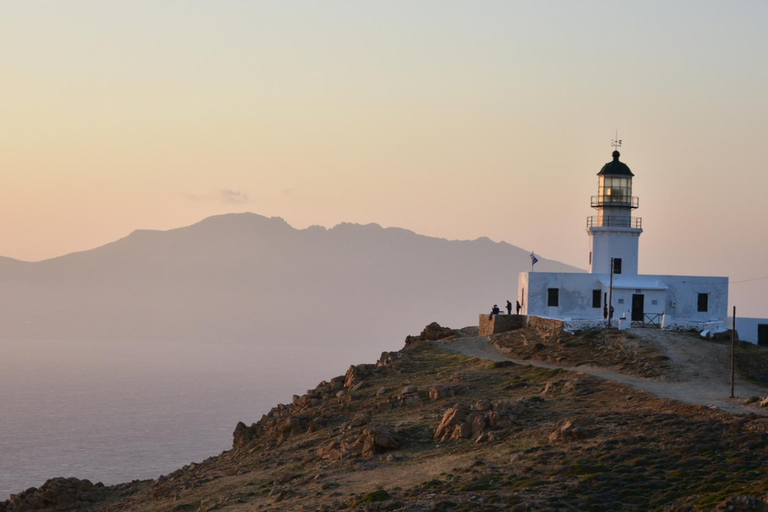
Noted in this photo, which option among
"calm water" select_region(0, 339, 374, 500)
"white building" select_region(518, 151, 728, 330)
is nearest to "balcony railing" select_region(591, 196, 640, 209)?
"white building" select_region(518, 151, 728, 330)

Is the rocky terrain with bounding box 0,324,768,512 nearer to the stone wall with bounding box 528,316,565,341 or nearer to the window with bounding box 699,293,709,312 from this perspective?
the stone wall with bounding box 528,316,565,341

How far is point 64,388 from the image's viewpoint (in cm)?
19688

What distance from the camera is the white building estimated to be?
58.2 meters

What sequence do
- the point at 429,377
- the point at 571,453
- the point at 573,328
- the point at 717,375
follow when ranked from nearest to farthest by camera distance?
the point at 571,453 < the point at 717,375 < the point at 429,377 < the point at 573,328

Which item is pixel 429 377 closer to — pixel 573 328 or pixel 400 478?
pixel 573 328

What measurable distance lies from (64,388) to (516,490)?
181 metres

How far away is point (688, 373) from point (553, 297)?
59.2 ft

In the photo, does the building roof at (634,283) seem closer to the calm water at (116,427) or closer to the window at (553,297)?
the window at (553,297)

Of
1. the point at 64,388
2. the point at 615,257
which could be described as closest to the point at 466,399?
the point at 615,257

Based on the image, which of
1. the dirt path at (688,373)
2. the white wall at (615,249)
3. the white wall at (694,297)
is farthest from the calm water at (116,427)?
the dirt path at (688,373)

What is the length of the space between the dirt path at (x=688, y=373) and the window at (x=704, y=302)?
765 cm

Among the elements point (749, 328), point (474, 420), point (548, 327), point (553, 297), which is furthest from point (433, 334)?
point (474, 420)

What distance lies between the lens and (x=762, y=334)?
5553cm

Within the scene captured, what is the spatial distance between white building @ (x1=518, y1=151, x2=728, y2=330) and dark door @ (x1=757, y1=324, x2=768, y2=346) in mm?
2219
